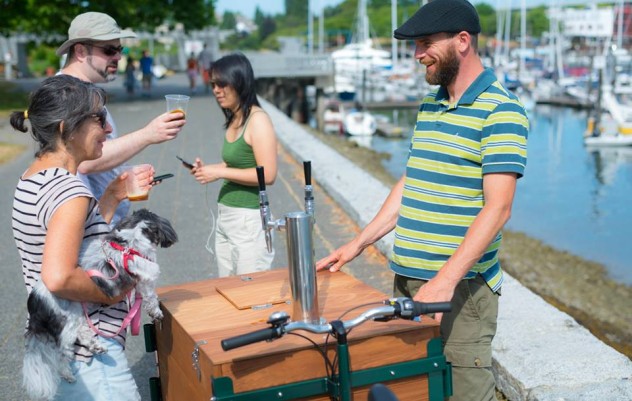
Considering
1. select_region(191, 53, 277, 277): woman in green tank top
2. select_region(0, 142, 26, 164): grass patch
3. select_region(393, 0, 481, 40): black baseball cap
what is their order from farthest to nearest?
select_region(0, 142, 26, 164): grass patch
select_region(191, 53, 277, 277): woman in green tank top
select_region(393, 0, 481, 40): black baseball cap

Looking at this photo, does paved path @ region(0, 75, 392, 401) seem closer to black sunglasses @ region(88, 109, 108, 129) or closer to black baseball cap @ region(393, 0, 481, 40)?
black sunglasses @ region(88, 109, 108, 129)

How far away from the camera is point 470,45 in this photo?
328 centimetres

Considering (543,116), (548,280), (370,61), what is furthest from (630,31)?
(548,280)

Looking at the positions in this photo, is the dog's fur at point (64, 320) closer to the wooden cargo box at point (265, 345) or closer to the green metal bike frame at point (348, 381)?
the wooden cargo box at point (265, 345)

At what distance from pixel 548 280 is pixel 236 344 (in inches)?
401

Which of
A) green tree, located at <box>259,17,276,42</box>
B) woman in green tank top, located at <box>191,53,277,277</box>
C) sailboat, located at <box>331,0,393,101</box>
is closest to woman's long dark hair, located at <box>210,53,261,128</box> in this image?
woman in green tank top, located at <box>191,53,277,277</box>

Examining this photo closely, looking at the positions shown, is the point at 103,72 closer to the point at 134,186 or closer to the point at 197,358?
the point at 134,186

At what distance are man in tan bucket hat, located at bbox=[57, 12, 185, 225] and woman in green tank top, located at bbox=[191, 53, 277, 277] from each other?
69cm

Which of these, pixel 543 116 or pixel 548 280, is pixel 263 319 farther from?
pixel 543 116

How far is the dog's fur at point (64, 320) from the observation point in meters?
2.82

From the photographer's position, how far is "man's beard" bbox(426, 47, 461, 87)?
3260 mm

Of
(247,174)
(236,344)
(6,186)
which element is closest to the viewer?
(236,344)

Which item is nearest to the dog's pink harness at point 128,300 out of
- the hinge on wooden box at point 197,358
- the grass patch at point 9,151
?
the hinge on wooden box at point 197,358

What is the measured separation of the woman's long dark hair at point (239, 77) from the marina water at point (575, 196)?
11119 millimetres
